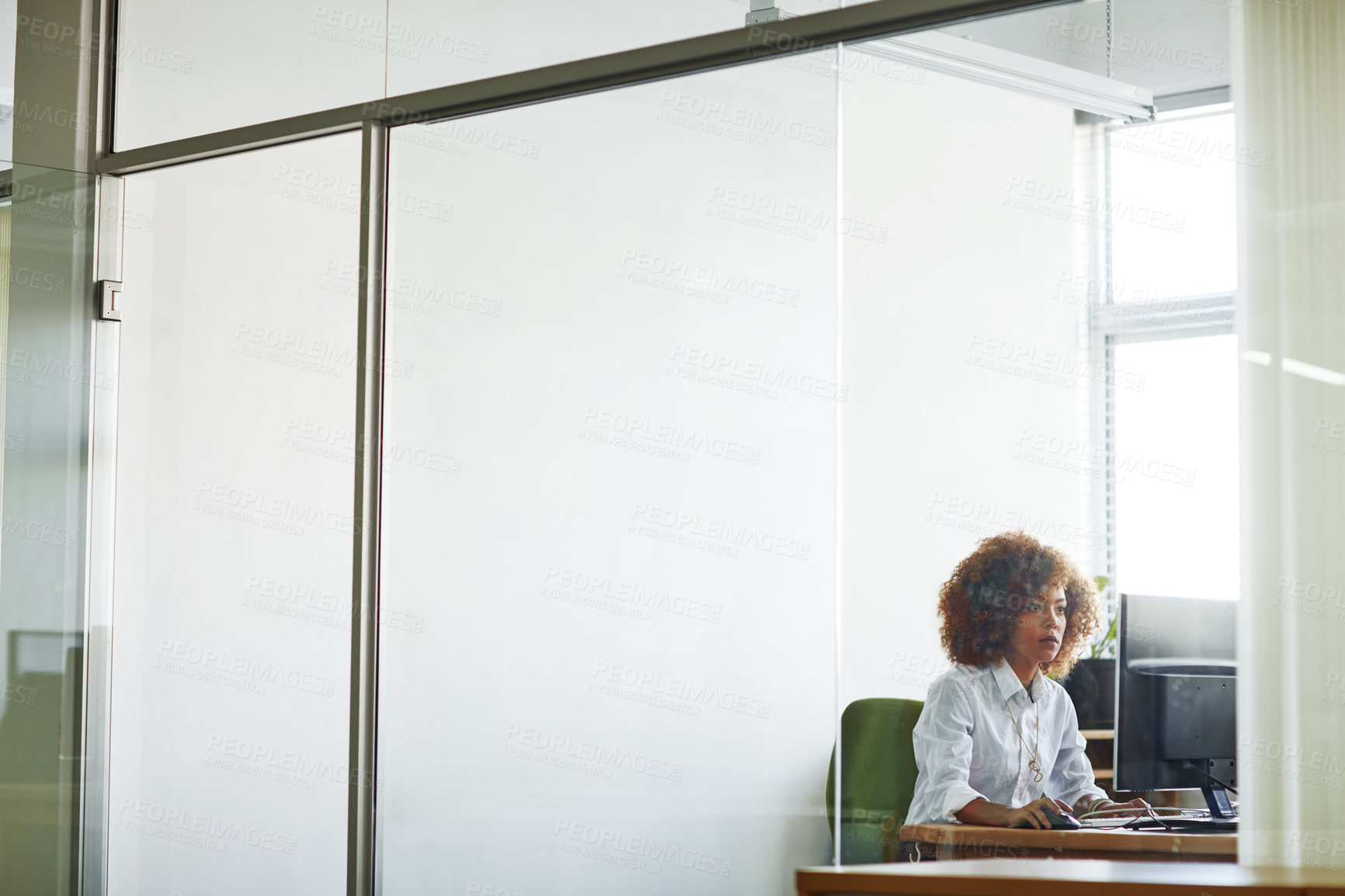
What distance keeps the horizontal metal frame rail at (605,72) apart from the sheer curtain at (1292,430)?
1.41ft

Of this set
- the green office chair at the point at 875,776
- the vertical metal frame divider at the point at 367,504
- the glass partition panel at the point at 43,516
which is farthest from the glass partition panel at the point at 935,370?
the glass partition panel at the point at 43,516

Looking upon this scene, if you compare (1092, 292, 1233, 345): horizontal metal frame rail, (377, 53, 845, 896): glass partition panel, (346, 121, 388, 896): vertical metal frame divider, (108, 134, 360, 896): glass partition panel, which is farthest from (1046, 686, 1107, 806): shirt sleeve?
(108, 134, 360, 896): glass partition panel

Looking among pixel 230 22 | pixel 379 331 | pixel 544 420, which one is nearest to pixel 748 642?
pixel 544 420

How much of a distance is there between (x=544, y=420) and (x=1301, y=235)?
5.28ft

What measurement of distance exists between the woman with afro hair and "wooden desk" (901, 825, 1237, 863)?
21 mm

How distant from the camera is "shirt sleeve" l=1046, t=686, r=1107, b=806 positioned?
2.38 meters

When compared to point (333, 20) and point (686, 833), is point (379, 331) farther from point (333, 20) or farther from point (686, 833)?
point (686, 833)

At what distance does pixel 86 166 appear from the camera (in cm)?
383

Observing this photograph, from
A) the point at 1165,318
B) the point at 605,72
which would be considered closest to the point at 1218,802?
the point at 1165,318

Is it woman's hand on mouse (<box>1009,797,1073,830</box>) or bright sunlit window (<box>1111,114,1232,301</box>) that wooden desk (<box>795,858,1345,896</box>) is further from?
bright sunlit window (<box>1111,114,1232,301</box>)

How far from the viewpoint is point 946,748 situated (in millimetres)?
2451

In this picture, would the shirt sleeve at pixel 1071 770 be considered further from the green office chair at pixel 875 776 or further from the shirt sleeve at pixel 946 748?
the green office chair at pixel 875 776

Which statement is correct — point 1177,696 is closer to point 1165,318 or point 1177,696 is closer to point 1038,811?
point 1038,811

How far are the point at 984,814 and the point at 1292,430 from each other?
2.87ft
